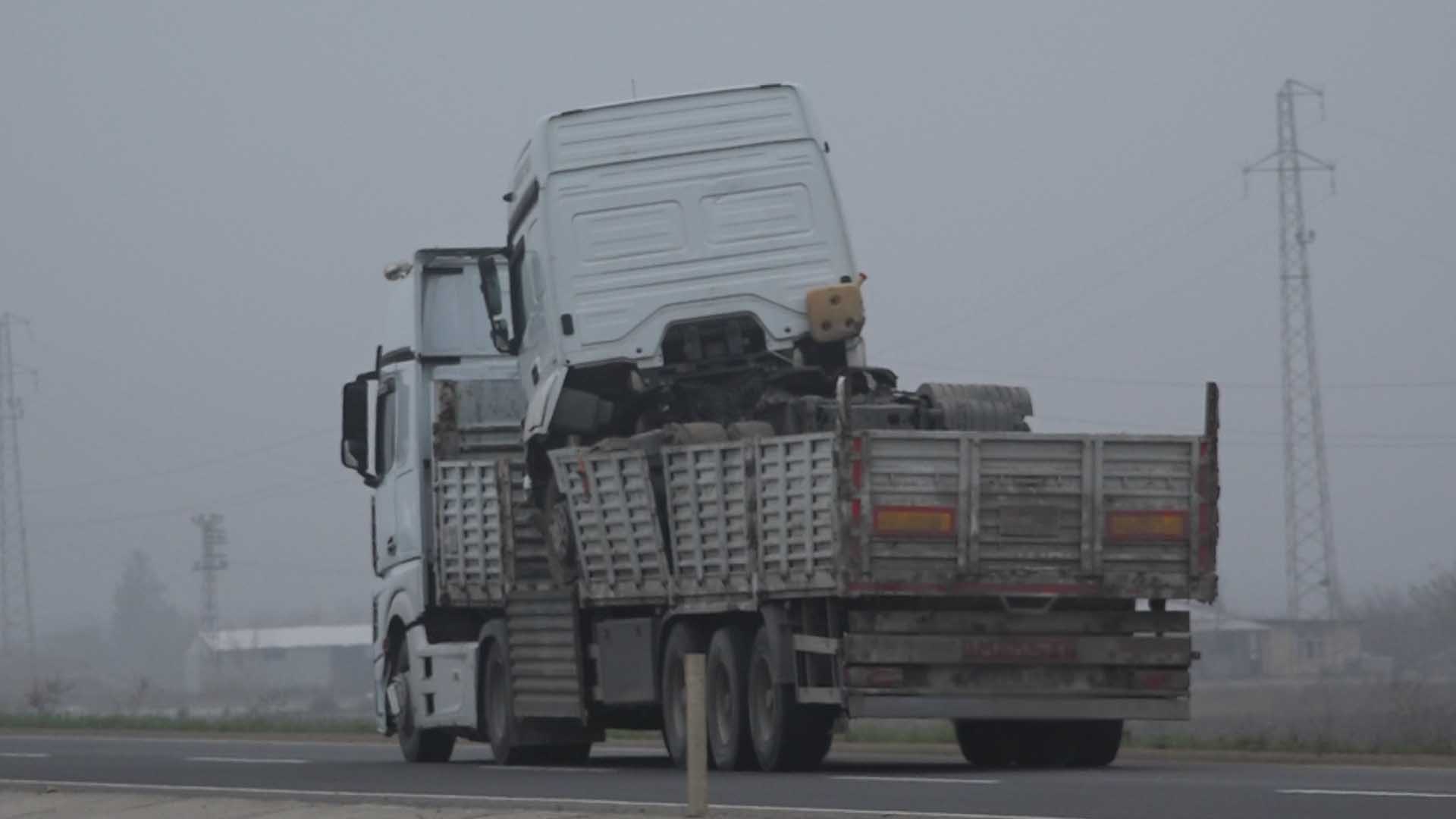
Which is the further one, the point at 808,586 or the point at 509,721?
the point at 509,721

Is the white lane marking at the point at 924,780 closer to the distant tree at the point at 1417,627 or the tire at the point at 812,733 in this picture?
the tire at the point at 812,733

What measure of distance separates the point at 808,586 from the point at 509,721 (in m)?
5.46

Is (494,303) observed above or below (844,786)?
above

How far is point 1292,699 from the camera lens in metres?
43.6

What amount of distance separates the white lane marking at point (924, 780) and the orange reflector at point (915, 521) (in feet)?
5.02

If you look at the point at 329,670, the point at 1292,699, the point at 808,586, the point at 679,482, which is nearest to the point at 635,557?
the point at 679,482

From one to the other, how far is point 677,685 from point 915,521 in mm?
3112

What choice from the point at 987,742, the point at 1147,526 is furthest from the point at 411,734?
the point at 1147,526

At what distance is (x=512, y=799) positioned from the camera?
47.3 feet

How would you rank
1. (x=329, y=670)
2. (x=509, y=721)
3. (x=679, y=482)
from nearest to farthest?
1. (x=679, y=482)
2. (x=509, y=721)
3. (x=329, y=670)

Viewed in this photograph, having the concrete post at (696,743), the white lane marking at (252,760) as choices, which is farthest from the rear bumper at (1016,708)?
the white lane marking at (252,760)

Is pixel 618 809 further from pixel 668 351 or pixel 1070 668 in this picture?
pixel 668 351

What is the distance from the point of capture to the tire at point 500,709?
21547mm

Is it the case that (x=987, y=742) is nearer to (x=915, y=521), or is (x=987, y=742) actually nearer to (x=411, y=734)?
(x=915, y=521)
